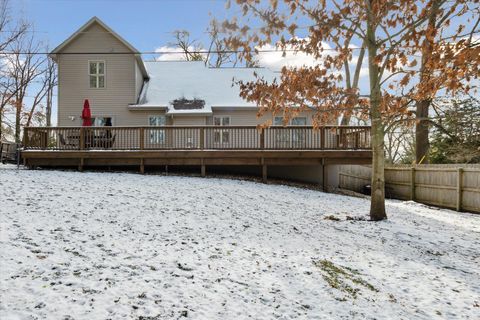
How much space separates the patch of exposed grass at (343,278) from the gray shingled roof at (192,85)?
1134 centimetres

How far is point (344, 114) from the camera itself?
8.94m

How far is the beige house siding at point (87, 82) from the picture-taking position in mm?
16641

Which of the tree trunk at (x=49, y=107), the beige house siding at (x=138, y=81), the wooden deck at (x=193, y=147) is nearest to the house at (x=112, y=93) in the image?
the beige house siding at (x=138, y=81)

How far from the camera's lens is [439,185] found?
1288cm

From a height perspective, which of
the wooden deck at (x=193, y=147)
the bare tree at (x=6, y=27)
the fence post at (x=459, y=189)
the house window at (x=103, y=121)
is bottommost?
the fence post at (x=459, y=189)

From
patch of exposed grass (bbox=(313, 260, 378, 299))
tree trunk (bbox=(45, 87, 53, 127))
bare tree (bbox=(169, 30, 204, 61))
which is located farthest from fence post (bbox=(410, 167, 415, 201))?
tree trunk (bbox=(45, 87, 53, 127))

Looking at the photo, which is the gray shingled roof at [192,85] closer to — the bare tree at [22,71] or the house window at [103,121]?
the house window at [103,121]

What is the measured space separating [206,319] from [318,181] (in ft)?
42.0

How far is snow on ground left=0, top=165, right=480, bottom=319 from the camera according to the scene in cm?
352

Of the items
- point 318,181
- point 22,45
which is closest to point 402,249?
point 318,181

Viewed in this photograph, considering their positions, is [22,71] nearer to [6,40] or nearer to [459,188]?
[6,40]

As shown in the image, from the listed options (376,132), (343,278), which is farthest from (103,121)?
(343,278)

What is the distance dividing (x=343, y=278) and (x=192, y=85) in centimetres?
1540

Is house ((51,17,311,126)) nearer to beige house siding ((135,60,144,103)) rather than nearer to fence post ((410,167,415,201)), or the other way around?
beige house siding ((135,60,144,103))
